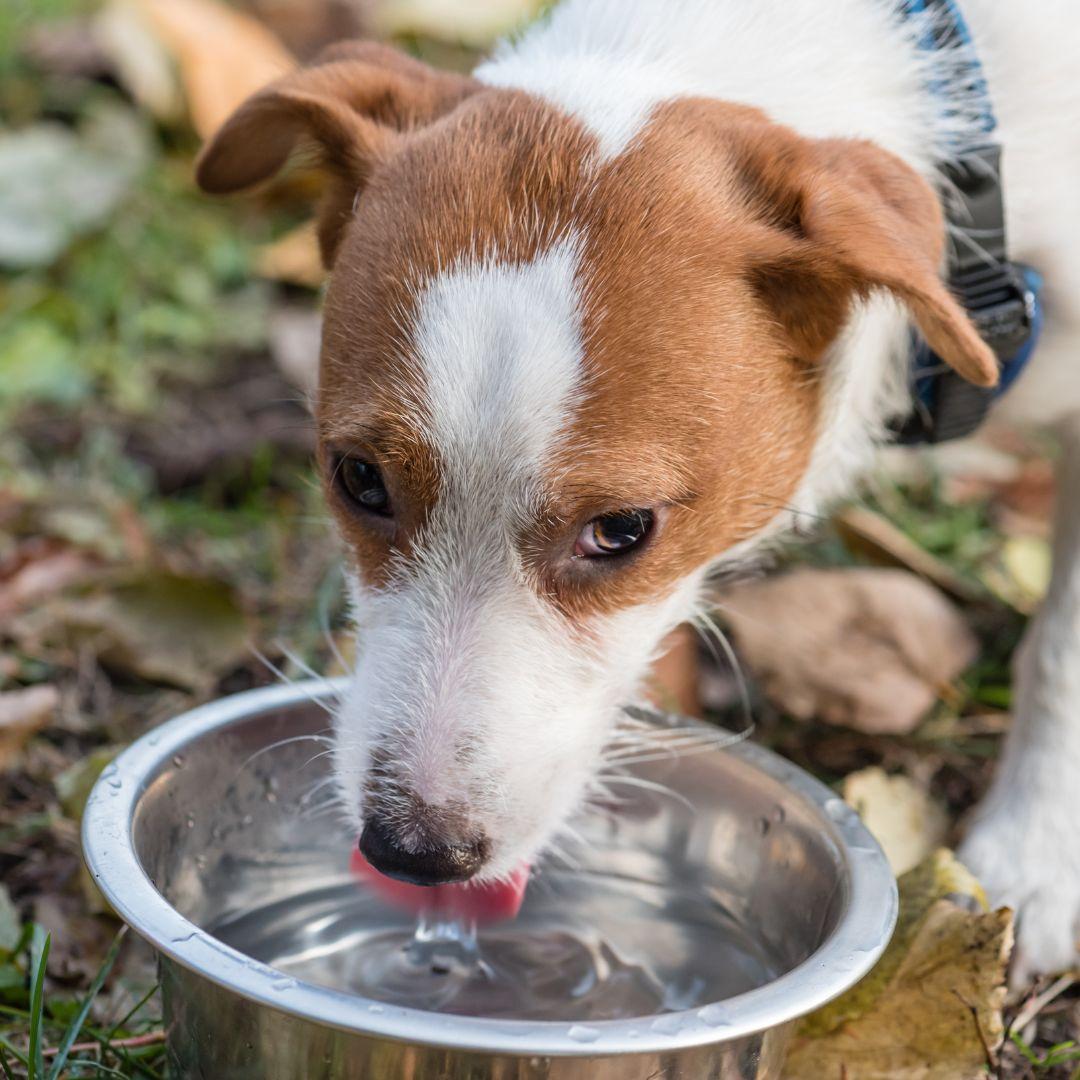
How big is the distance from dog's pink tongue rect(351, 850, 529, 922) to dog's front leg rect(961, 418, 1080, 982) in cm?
86

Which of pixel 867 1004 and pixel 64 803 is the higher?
pixel 867 1004

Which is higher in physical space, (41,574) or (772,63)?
(772,63)

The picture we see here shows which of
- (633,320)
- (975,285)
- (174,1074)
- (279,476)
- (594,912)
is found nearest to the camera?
(174,1074)

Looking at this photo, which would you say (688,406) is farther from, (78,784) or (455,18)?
(455,18)

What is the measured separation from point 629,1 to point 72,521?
1881mm

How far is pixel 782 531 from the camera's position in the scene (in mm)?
2570

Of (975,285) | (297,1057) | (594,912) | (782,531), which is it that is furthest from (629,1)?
(297,1057)

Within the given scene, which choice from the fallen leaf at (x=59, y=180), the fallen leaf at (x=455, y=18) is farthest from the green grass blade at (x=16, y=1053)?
the fallen leaf at (x=455, y=18)

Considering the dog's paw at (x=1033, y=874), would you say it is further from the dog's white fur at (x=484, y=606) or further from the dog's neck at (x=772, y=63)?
the dog's neck at (x=772, y=63)

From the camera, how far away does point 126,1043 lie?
79.9 inches

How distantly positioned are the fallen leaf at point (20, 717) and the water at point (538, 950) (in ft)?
2.40

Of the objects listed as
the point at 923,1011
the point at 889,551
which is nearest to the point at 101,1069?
the point at 923,1011

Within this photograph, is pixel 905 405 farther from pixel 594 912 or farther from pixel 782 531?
pixel 594 912

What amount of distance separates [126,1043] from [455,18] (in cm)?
472
